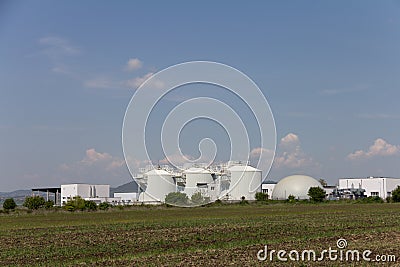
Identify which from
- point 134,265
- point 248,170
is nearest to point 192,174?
point 248,170

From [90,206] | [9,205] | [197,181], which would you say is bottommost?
[90,206]

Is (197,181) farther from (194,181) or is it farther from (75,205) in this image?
(75,205)

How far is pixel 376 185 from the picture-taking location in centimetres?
13462

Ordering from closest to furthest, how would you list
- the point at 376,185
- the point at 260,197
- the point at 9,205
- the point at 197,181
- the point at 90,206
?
the point at 90,206 → the point at 9,205 → the point at 197,181 → the point at 260,197 → the point at 376,185

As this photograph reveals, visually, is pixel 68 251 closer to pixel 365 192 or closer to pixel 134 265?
pixel 134 265

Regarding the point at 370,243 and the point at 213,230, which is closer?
the point at 370,243

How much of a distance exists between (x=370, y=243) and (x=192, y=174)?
3120 inches

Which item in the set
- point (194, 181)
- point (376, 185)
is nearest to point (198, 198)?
point (194, 181)

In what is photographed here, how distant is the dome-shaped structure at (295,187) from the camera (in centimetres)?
12094

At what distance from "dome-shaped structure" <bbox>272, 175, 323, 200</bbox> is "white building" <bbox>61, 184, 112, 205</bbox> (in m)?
34.7

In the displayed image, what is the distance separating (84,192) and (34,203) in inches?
1029

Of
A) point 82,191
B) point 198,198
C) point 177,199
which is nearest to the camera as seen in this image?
point 177,199

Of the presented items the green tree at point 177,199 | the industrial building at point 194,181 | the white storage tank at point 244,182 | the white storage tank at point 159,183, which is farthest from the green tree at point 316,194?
the white storage tank at point 159,183

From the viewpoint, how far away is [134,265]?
66.1 feet
